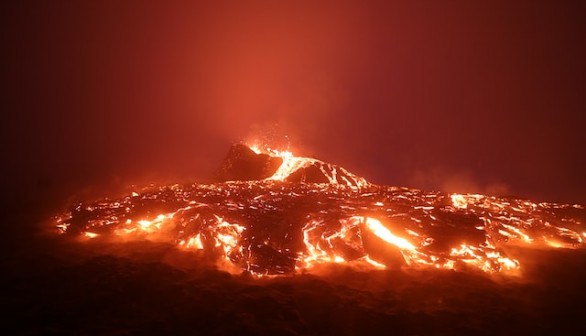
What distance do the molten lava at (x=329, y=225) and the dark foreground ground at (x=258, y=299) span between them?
3.14ft

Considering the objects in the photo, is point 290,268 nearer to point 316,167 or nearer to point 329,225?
point 329,225

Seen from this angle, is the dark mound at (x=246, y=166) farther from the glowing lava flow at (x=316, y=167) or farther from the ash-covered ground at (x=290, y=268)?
the ash-covered ground at (x=290, y=268)

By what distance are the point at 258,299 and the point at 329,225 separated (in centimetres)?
526

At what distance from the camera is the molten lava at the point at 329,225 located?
39.7 ft

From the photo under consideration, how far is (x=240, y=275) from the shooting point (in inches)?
420

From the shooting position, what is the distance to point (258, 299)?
910 cm

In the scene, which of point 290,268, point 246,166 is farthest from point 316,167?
point 290,268

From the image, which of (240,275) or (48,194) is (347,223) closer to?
(240,275)

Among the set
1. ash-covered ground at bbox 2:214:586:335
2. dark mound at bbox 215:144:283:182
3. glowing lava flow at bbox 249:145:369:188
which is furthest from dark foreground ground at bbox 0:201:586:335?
dark mound at bbox 215:144:283:182

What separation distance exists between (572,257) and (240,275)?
1350 cm

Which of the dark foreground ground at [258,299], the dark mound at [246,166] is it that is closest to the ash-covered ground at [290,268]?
the dark foreground ground at [258,299]

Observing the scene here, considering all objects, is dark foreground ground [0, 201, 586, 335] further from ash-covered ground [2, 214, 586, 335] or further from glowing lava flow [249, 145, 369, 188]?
glowing lava flow [249, 145, 369, 188]

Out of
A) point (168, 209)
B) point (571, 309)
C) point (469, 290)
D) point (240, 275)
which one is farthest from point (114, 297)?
point (571, 309)

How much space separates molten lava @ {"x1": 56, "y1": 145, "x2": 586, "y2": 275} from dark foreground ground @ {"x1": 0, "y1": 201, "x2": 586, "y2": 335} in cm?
96
